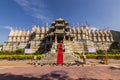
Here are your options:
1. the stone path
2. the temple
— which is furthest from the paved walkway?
the temple

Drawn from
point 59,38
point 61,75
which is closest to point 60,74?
point 61,75

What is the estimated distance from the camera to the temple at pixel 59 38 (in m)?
43.9

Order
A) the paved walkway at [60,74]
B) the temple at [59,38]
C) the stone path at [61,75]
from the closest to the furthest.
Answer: the stone path at [61,75] < the paved walkway at [60,74] < the temple at [59,38]

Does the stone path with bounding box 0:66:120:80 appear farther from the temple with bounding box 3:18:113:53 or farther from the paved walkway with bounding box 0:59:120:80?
the temple with bounding box 3:18:113:53

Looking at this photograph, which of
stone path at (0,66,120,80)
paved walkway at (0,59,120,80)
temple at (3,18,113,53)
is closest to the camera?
stone path at (0,66,120,80)

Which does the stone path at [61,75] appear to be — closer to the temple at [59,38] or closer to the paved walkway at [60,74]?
the paved walkway at [60,74]

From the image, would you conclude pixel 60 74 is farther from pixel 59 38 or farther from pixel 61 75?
pixel 59 38

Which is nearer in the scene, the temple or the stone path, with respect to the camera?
the stone path

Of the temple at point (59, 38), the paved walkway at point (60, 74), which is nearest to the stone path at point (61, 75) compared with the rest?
the paved walkway at point (60, 74)

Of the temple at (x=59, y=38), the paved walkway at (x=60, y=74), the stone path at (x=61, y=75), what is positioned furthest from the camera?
the temple at (x=59, y=38)

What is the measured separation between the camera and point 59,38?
42562 millimetres

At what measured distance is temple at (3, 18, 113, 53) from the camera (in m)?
43.9

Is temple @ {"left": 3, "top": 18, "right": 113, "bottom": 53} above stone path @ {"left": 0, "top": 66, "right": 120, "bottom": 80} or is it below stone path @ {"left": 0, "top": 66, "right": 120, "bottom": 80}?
above

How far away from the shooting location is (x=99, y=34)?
198 ft
